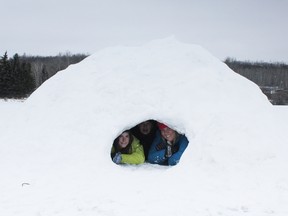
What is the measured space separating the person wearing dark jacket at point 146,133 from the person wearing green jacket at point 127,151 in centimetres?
72

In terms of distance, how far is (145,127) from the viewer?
22.3ft

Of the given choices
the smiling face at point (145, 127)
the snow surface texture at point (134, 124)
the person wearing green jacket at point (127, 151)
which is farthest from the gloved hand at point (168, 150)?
the smiling face at point (145, 127)

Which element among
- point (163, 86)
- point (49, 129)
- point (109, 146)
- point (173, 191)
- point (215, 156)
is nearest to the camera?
point (173, 191)

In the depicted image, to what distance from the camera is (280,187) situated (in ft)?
15.2

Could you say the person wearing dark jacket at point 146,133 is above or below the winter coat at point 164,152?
above

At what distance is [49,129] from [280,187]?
369 centimetres

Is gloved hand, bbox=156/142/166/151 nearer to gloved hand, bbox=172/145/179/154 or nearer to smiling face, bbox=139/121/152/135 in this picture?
gloved hand, bbox=172/145/179/154

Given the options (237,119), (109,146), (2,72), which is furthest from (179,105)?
(2,72)

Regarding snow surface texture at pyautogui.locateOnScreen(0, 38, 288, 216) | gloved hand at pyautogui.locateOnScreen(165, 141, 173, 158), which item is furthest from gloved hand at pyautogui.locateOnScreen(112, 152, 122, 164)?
gloved hand at pyautogui.locateOnScreen(165, 141, 173, 158)

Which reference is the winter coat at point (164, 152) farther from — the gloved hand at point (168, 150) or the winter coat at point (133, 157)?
the winter coat at point (133, 157)

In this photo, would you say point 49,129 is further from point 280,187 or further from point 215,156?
point 280,187

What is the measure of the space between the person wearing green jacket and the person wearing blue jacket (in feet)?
1.01

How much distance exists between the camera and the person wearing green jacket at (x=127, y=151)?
5906mm

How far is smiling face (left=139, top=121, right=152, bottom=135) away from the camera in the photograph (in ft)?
22.2
